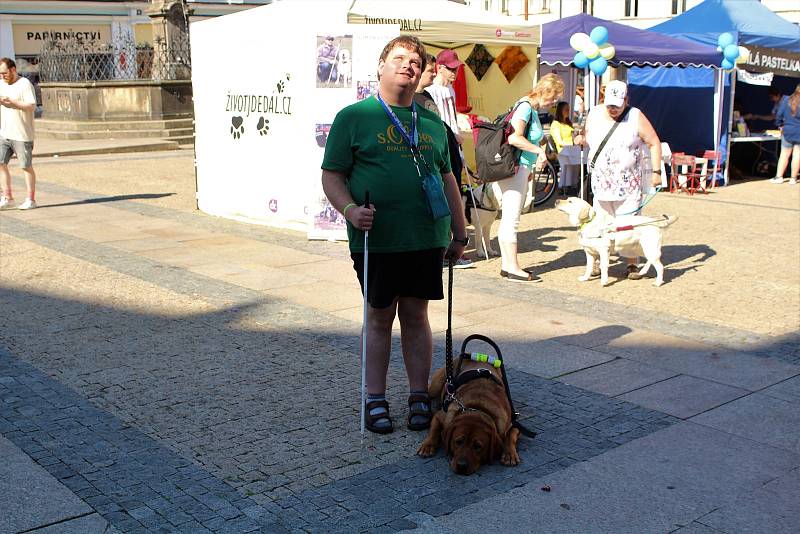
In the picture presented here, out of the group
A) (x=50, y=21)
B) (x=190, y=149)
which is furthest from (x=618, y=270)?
(x=50, y=21)

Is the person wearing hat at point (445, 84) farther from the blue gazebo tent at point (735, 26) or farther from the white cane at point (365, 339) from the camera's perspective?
the blue gazebo tent at point (735, 26)

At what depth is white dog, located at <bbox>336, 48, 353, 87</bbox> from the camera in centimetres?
977

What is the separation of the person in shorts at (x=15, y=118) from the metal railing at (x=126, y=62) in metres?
14.4

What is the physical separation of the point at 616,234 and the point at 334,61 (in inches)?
151

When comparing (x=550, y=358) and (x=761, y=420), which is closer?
(x=761, y=420)

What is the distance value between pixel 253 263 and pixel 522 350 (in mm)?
3723

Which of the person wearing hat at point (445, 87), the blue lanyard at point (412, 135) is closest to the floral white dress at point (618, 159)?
the person wearing hat at point (445, 87)

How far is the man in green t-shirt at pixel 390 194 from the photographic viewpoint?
4281 mm

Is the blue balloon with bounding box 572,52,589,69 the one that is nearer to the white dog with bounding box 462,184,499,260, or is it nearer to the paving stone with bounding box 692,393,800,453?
the white dog with bounding box 462,184,499,260

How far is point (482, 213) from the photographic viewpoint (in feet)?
29.1

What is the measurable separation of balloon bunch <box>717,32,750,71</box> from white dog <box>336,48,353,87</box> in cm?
756

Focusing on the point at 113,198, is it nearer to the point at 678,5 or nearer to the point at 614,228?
the point at 614,228

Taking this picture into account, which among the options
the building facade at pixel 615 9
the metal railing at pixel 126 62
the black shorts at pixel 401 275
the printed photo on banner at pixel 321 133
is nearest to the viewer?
the black shorts at pixel 401 275

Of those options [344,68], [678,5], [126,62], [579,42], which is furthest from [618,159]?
[678,5]
